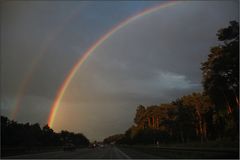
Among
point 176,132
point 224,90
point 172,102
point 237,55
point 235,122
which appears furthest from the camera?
point 172,102

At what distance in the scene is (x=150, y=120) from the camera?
166750 millimetres

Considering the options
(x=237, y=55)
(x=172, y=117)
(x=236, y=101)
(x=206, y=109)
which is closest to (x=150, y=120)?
(x=172, y=117)

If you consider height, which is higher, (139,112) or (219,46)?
(219,46)

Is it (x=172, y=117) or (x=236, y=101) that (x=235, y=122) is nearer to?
(x=236, y=101)

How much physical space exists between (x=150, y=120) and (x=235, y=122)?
107 meters

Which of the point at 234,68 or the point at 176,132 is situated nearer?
the point at 234,68

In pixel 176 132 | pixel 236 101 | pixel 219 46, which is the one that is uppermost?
pixel 219 46

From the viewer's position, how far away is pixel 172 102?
151m

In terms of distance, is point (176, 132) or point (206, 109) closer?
point (206, 109)

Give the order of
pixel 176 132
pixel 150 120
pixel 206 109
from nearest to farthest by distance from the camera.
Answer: pixel 206 109
pixel 176 132
pixel 150 120

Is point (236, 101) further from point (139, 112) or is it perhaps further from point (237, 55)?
point (139, 112)

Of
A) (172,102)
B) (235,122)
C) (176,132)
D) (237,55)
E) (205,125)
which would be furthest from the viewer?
(172,102)

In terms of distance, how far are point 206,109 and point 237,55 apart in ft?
162

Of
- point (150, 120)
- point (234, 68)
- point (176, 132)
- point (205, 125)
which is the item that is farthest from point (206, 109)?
point (150, 120)
